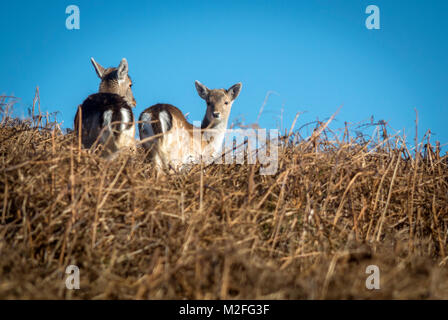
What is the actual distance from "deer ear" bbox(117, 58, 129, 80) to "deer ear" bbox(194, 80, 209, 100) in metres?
1.26

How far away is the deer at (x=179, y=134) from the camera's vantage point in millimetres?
5582

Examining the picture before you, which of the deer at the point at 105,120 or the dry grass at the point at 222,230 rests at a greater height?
the deer at the point at 105,120

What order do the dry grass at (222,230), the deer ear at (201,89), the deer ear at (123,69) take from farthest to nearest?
1. the deer ear at (201,89)
2. the deer ear at (123,69)
3. the dry grass at (222,230)

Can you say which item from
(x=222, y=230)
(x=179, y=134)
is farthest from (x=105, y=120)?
(x=222, y=230)

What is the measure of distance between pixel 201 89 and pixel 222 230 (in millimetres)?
5220

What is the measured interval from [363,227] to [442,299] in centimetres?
112

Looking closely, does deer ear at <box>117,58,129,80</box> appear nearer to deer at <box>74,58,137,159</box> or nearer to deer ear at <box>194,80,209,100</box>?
deer ear at <box>194,80,209,100</box>

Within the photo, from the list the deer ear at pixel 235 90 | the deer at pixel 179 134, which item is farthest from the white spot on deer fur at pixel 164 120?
the deer ear at pixel 235 90

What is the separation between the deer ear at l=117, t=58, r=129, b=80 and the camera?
23.7 feet

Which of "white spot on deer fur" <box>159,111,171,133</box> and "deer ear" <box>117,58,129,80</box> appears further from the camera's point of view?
"deer ear" <box>117,58,129,80</box>

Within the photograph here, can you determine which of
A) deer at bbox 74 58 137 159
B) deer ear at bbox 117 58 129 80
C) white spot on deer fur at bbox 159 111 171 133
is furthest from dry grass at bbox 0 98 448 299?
deer ear at bbox 117 58 129 80

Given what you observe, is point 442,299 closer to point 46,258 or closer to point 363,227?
point 363,227

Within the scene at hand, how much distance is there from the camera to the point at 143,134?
5.95 metres

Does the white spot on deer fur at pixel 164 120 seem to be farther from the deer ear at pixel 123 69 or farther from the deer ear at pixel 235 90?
the deer ear at pixel 235 90
